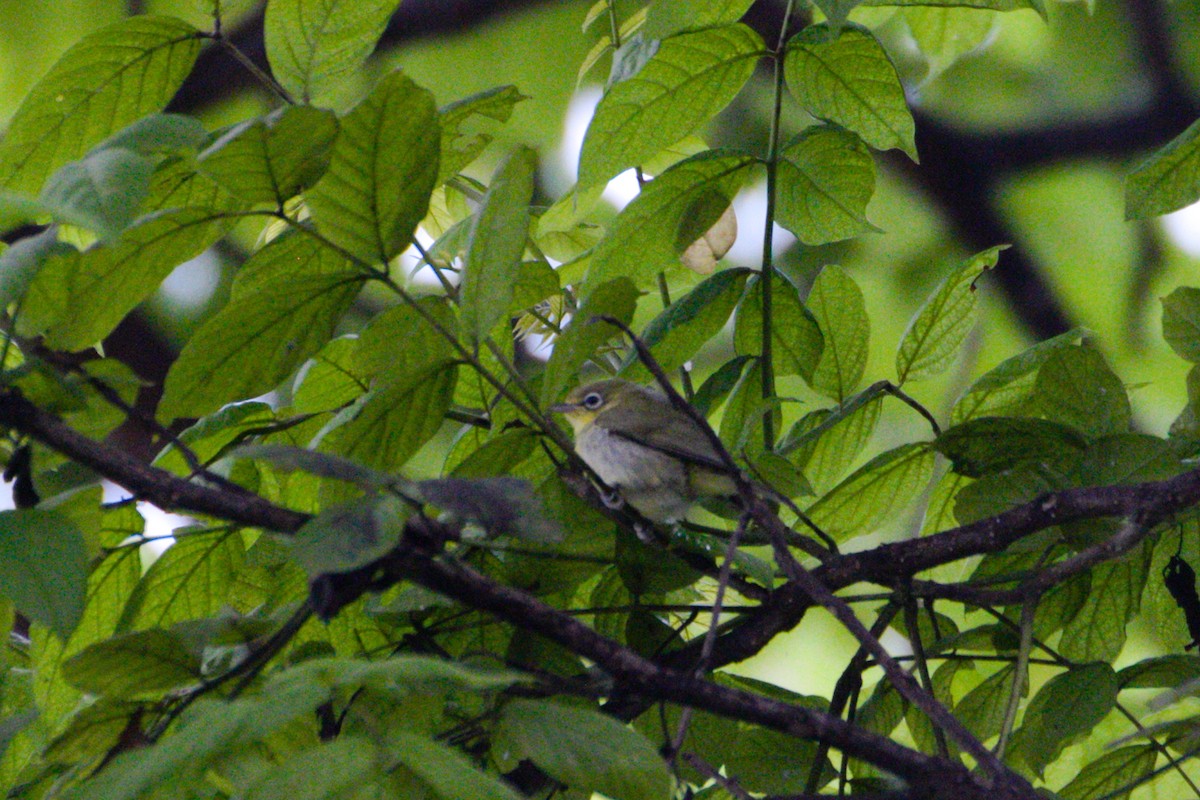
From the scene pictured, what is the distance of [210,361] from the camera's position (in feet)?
2.04

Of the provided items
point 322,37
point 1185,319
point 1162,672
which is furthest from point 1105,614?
point 322,37

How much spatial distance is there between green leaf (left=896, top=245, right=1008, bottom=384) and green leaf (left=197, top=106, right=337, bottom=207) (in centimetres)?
51

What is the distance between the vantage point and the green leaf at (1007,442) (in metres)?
0.79

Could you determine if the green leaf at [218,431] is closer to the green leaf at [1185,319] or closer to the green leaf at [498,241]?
the green leaf at [498,241]

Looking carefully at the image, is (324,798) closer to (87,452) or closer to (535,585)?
(87,452)

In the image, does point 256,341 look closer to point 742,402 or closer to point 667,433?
point 742,402

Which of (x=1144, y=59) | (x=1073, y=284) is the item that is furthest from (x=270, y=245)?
(x=1144, y=59)

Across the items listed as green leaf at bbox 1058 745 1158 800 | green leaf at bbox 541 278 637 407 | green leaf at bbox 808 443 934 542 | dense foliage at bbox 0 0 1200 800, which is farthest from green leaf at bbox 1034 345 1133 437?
green leaf at bbox 541 278 637 407

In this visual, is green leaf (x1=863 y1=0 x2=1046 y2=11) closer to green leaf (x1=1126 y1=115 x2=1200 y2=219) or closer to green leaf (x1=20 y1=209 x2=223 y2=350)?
green leaf (x1=1126 y1=115 x2=1200 y2=219)

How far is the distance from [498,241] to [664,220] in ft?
0.91

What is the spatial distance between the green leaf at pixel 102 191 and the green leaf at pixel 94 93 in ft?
0.89

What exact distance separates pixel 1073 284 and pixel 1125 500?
4.48ft

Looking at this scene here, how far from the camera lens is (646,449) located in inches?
41.4

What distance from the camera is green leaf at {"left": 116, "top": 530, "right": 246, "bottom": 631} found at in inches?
29.7
